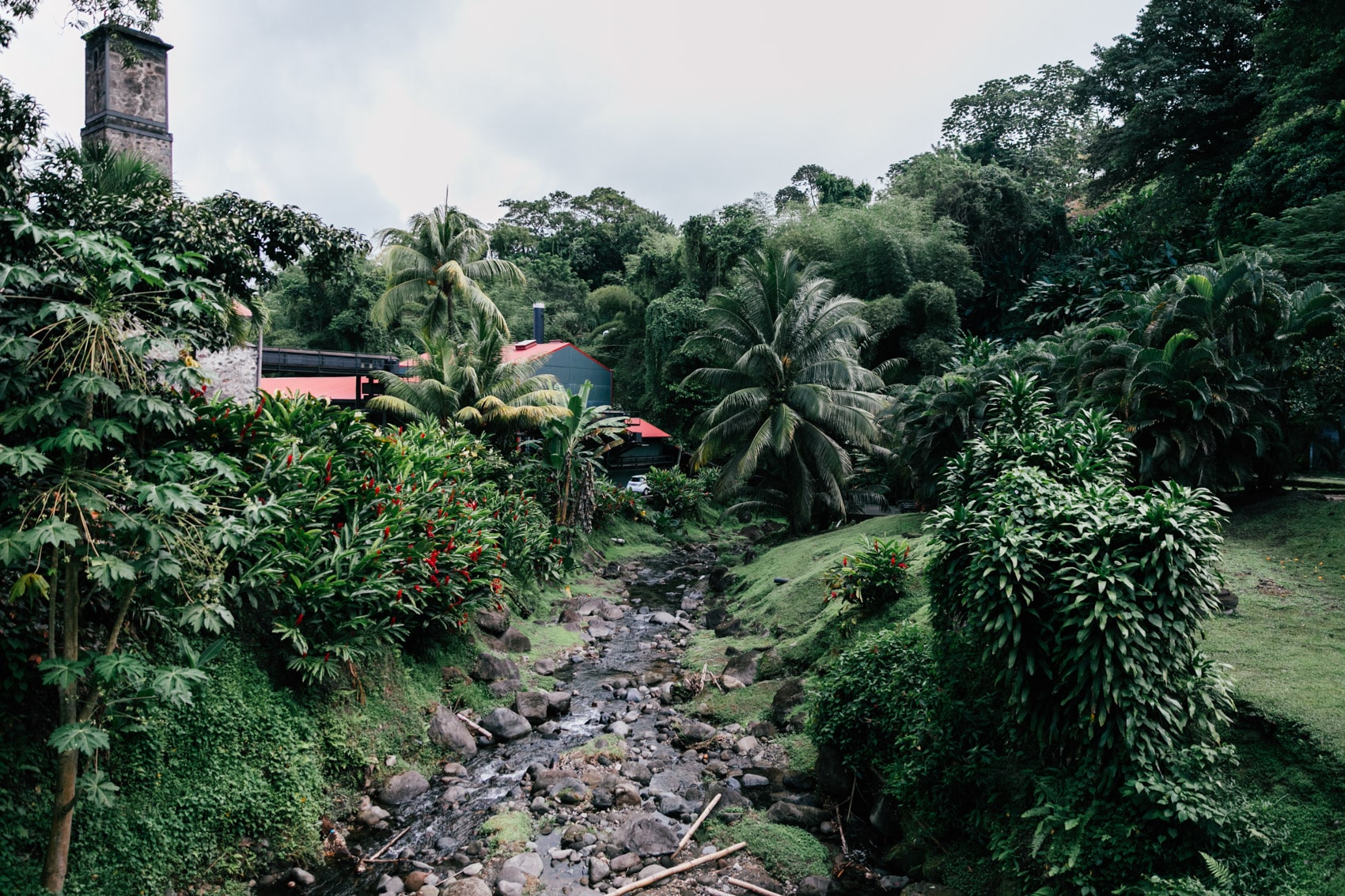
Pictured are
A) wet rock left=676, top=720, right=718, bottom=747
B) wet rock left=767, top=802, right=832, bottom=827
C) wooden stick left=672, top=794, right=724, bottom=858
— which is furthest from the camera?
wet rock left=676, top=720, right=718, bottom=747

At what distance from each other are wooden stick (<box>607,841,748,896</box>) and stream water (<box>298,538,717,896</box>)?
56 centimetres

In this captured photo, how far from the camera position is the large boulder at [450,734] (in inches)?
348

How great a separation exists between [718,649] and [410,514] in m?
5.52

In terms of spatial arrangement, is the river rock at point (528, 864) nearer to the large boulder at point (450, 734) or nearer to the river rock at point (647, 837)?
the river rock at point (647, 837)

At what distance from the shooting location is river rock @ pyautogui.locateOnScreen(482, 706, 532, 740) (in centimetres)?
935

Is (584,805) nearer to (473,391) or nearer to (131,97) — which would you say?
(473,391)

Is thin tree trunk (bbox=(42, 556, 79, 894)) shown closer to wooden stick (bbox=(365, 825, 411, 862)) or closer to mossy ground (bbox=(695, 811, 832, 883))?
wooden stick (bbox=(365, 825, 411, 862))

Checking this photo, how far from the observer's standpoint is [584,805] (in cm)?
779

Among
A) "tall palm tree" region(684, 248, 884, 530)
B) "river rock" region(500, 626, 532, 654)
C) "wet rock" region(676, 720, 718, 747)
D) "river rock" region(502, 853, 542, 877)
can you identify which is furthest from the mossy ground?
"tall palm tree" region(684, 248, 884, 530)

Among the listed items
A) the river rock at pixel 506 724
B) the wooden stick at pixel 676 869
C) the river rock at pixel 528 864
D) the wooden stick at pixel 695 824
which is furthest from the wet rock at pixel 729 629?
the river rock at pixel 528 864

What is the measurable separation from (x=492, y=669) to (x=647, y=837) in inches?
169

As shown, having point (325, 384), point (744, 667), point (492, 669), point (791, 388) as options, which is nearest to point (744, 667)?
point (744, 667)

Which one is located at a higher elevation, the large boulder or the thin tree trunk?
the thin tree trunk

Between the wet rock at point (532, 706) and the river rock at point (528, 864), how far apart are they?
9.73ft
